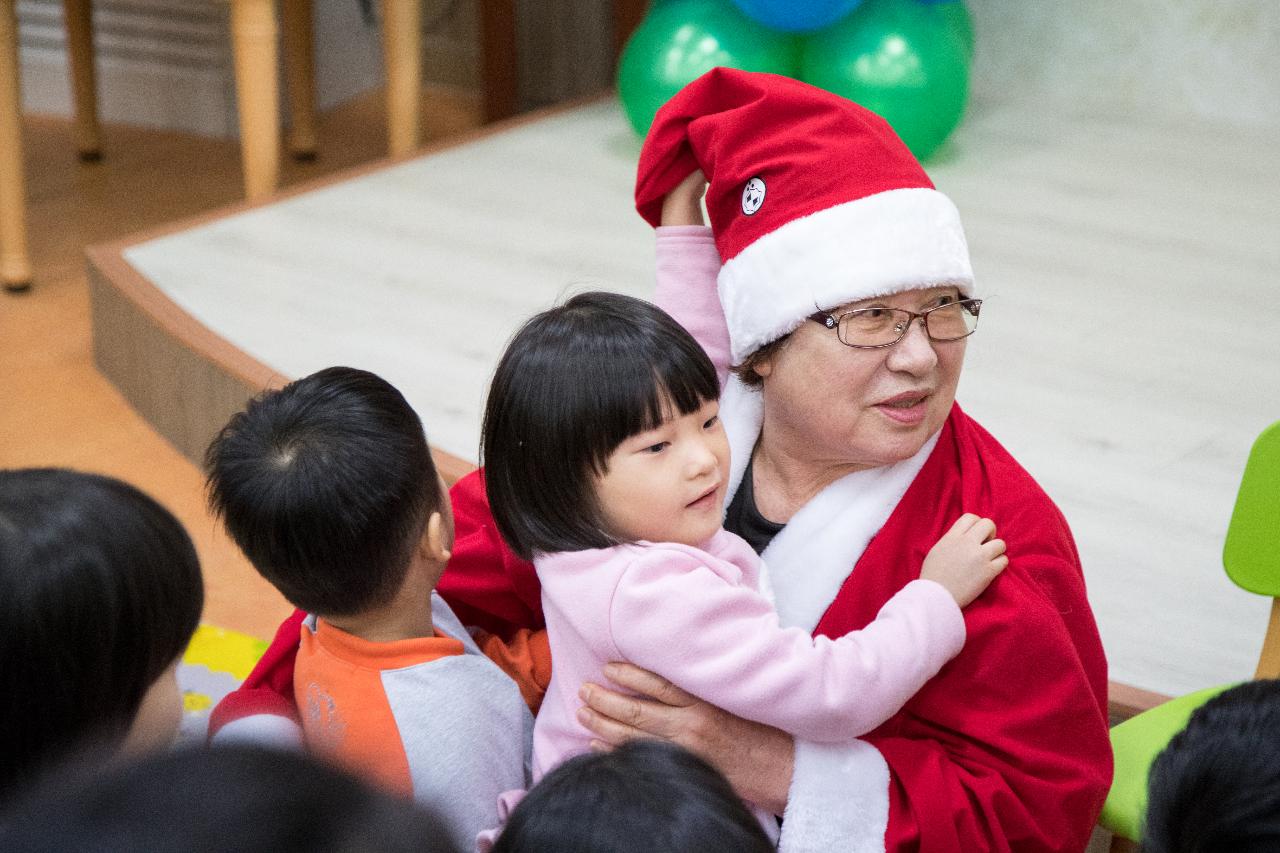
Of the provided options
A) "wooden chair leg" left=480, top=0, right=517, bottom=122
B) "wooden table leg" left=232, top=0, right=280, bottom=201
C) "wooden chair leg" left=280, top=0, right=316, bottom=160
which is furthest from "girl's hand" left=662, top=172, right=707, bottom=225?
"wooden chair leg" left=480, top=0, right=517, bottom=122

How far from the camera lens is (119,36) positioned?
4402 mm

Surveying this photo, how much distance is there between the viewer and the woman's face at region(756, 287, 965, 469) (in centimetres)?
127

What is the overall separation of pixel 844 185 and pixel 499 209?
84.0 inches

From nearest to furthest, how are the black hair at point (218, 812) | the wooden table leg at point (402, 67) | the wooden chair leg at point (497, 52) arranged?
the black hair at point (218, 812)
the wooden table leg at point (402, 67)
the wooden chair leg at point (497, 52)

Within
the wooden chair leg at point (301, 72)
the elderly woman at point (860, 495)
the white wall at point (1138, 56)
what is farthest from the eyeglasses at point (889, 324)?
the wooden chair leg at point (301, 72)

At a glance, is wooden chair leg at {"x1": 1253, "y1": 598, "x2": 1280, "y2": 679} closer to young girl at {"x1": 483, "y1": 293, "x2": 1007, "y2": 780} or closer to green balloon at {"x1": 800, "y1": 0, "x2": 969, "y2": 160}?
young girl at {"x1": 483, "y1": 293, "x2": 1007, "y2": 780}

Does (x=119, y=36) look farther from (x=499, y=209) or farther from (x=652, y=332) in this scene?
(x=652, y=332)

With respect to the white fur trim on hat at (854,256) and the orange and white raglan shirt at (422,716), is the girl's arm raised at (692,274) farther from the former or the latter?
the orange and white raglan shirt at (422,716)

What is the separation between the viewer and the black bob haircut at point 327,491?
1.20m

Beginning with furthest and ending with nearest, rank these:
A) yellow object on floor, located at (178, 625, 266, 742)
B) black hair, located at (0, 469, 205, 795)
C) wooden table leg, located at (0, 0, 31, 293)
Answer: wooden table leg, located at (0, 0, 31, 293) → yellow object on floor, located at (178, 625, 266, 742) → black hair, located at (0, 469, 205, 795)

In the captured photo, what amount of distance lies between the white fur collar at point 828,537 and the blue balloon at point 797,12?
2058 mm

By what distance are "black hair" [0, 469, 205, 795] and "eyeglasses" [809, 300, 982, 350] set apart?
0.60m

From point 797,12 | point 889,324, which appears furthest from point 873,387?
point 797,12

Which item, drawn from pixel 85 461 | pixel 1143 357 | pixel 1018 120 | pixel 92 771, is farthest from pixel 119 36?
pixel 92 771
